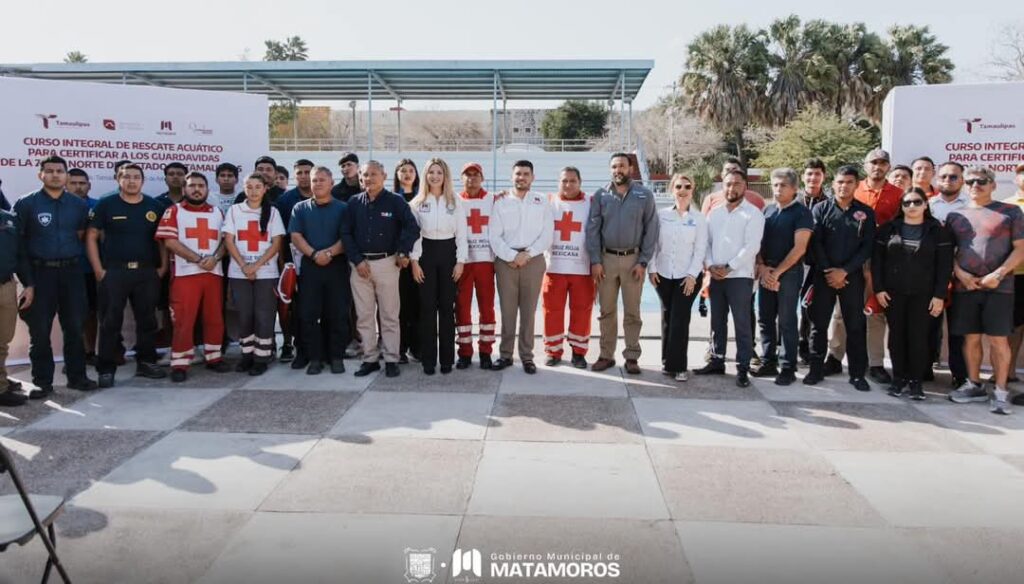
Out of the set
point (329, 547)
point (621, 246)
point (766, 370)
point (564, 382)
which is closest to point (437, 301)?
point (564, 382)

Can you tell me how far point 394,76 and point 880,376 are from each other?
15540mm

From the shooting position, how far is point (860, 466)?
387 centimetres

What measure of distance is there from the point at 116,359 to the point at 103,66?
52.0 feet

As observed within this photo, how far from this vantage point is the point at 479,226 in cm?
597

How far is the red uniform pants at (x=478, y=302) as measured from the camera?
19.7 feet

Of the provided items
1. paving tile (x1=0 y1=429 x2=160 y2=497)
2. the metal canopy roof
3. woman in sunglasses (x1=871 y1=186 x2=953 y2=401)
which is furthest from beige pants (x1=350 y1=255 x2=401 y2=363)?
the metal canopy roof

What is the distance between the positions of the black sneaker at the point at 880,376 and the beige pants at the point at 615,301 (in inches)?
73.5

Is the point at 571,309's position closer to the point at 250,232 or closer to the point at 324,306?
the point at 324,306

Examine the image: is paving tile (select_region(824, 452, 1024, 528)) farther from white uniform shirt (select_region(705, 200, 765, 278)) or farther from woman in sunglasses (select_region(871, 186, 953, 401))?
white uniform shirt (select_region(705, 200, 765, 278))

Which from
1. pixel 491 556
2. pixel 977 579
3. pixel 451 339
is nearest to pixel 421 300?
pixel 451 339

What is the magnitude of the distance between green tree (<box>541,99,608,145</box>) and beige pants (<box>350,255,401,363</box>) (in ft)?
103

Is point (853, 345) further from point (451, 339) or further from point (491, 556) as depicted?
point (491, 556)

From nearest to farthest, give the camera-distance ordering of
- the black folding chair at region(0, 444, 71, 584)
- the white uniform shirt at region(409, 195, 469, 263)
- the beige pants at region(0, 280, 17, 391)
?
the black folding chair at region(0, 444, 71, 584) < the beige pants at region(0, 280, 17, 391) < the white uniform shirt at region(409, 195, 469, 263)

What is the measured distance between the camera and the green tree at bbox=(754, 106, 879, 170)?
84.6 ft
